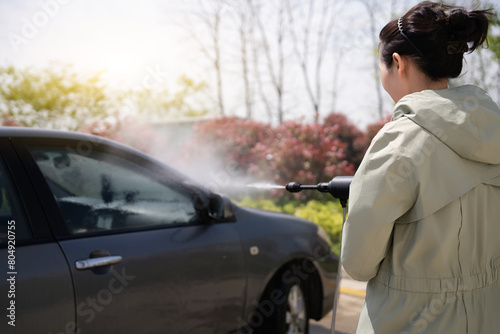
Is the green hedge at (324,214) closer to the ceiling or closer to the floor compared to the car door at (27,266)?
closer to the floor

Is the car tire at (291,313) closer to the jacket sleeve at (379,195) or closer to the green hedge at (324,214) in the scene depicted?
the jacket sleeve at (379,195)

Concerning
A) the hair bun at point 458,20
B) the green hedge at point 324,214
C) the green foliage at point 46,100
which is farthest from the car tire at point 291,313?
the green foliage at point 46,100

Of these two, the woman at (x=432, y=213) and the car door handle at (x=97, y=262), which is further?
the car door handle at (x=97, y=262)

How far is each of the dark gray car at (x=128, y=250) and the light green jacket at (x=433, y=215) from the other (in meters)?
1.41

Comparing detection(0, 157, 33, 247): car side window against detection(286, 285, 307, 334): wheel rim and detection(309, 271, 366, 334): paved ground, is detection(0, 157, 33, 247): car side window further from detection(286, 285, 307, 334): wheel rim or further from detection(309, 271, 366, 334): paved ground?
detection(309, 271, 366, 334): paved ground

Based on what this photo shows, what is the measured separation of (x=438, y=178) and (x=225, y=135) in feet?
34.2

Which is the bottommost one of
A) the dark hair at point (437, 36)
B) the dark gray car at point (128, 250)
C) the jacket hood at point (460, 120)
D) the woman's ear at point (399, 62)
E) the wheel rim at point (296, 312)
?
the wheel rim at point (296, 312)

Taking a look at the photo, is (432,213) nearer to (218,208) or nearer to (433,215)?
(433,215)

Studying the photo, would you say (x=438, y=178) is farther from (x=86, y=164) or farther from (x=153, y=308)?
(x=86, y=164)

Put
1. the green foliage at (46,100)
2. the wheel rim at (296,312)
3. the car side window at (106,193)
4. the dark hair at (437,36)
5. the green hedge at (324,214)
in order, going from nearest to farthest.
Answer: the dark hair at (437,36) → the car side window at (106,193) → the wheel rim at (296,312) → the green hedge at (324,214) → the green foliage at (46,100)

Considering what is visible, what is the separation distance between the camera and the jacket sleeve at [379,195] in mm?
1342

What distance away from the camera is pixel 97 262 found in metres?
2.35

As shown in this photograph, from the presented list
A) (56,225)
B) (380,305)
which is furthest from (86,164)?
(380,305)

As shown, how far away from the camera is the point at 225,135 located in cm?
1170
